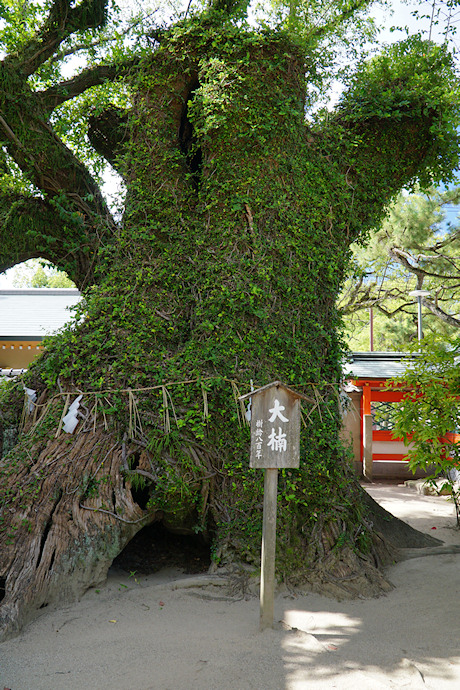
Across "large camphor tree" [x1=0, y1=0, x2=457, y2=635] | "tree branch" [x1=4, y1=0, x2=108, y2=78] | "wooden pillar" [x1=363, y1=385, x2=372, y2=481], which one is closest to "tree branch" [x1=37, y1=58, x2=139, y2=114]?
"large camphor tree" [x1=0, y1=0, x2=457, y2=635]

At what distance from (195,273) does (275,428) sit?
2455 mm

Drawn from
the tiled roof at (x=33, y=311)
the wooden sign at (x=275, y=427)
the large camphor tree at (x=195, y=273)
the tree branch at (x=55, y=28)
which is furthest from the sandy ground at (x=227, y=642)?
the tiled roof at (x=33, y=311)

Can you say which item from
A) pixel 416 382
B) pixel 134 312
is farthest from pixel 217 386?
pixel 416 382

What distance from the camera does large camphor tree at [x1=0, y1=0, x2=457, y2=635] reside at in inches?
191

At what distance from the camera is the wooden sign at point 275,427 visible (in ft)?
13.1

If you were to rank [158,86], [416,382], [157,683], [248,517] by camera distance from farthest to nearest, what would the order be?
1. [158,86]
2. [416,382]
3. [248,517]
4. [157,683]

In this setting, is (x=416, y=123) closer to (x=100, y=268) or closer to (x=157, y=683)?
(x=100, y=268)

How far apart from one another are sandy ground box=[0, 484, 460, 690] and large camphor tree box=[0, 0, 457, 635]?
32 cm

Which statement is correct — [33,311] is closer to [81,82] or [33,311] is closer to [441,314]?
[81,82]

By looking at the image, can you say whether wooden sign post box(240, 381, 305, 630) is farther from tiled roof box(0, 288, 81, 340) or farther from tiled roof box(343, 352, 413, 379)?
tiled roof box(343, 352, 413, 379)

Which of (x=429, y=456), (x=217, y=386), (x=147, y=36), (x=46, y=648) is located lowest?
(x=46, y=648)

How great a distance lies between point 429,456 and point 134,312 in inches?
143

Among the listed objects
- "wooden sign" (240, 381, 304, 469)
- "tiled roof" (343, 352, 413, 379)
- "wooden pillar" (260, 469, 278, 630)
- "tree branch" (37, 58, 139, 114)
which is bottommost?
"wooden pillar" (260, 469, 278, 630)

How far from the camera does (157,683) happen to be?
10.3 ft
